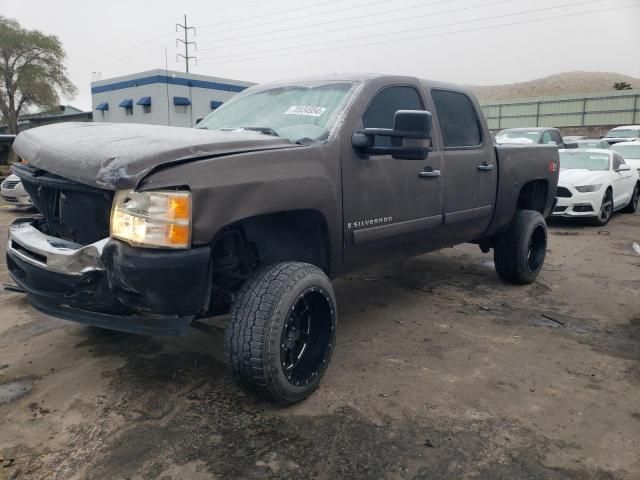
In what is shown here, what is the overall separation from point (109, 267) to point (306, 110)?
5.48 ft

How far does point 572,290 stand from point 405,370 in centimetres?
269

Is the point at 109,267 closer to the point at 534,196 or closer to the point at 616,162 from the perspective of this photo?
the point at 534,196

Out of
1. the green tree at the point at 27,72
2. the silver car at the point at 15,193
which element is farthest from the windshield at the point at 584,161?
the green tree at the point at 27,72

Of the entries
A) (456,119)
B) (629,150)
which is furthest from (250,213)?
(629,150)

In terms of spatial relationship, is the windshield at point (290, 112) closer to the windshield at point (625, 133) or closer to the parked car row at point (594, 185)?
the parked car row at point (594, 185)

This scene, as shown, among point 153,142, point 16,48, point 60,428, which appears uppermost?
point 16,48

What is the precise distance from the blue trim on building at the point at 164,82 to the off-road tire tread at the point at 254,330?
88.3 feet

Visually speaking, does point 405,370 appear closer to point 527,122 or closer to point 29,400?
point 29,400

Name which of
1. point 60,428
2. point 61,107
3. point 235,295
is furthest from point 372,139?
point 61,107

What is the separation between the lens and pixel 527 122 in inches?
1421

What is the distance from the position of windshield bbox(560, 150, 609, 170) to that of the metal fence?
25972 millimetres

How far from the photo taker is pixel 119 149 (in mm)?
2410

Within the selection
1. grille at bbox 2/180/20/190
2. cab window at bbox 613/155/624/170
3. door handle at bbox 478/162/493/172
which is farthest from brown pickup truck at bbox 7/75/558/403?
grille at bbox 2/180/20/190

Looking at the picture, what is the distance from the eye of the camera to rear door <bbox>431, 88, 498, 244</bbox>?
13.4 ft
